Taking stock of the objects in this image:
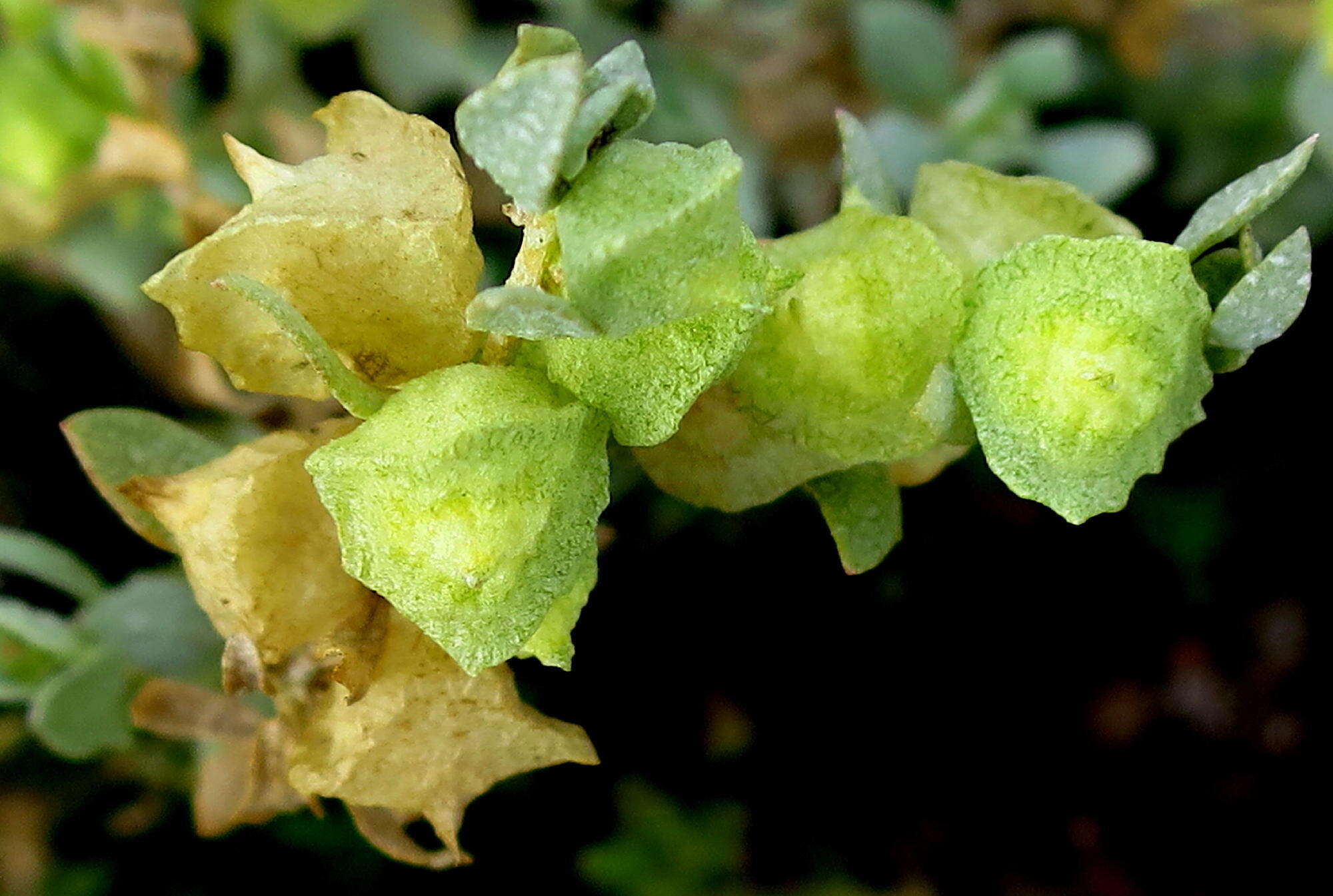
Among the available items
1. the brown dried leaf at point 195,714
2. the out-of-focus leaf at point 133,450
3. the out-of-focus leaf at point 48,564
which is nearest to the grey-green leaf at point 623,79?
the out-of-focus leaf at point 133,450

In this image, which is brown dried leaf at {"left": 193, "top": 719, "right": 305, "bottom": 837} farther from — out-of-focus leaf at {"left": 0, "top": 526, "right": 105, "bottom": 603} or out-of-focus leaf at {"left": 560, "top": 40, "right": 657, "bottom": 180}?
out-of-focus leaf at {"left": 560, "top": 40, "right": 657, "bottom": 180}

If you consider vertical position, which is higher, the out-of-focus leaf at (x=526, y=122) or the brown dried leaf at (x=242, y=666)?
the out-of-focus leaf at (x=526, y=122)

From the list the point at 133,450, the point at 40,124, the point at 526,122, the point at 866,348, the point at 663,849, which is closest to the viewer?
the point at 526,122

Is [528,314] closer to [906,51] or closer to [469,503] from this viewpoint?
[469,503]

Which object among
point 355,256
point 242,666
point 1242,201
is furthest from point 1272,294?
point 242,666

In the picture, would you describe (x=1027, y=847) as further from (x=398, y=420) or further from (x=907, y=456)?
(x=398, y=420)

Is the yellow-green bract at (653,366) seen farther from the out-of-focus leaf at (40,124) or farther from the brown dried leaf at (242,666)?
the out-of-focus leaf at (40,124)

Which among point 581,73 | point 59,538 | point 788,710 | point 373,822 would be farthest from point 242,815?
point 788,710
